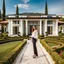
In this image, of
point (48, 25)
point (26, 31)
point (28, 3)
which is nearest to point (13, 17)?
point (26, 31)

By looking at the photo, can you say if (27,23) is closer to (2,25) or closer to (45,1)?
(2,25)

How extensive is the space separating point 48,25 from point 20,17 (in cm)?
699

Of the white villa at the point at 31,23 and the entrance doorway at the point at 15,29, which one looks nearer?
the white villa at the point at 31,23

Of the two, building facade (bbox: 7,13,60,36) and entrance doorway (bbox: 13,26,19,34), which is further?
entrance doorway (bbox: 13,26,19,34)

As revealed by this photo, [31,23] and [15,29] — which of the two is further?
[31,23]

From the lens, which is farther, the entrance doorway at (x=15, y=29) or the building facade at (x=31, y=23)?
the entrance doorway at (x=15, y=29)

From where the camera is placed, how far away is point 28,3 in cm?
8088

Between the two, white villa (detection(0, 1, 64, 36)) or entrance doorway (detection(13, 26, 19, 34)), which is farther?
entrance doorway (detection(13, 26, 19, 34))

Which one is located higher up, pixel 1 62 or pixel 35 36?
pixel 35 36

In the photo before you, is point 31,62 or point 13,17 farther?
point 13,17

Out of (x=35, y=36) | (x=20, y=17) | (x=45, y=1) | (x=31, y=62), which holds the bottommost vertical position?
(x=31, y=62)

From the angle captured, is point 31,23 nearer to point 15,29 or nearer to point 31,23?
point 31,23

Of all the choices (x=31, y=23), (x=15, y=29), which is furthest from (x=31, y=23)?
(x=15, y=29)

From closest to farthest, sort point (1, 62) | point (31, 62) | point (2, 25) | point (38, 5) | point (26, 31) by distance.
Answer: point (1, 62) < point (31, 62) < point (26, 31) < point (2, 25) < point (38, 5)
